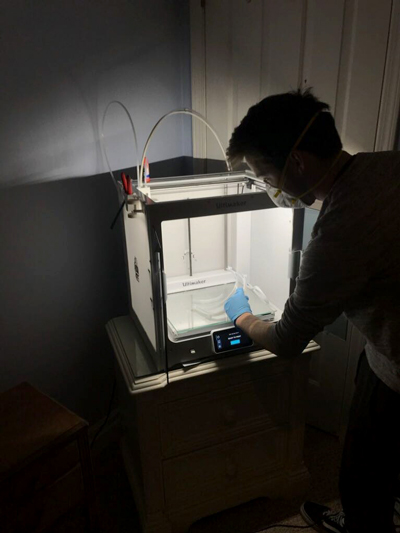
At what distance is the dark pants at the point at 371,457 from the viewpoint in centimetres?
116

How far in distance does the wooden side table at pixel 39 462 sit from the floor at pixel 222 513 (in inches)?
8.0

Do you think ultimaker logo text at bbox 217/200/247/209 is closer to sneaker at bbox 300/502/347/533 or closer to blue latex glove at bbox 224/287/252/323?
blue latex glove at bbox 224/287/252/323

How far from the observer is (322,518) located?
1.51 m

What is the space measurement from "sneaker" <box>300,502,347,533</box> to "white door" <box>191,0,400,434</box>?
396 mm

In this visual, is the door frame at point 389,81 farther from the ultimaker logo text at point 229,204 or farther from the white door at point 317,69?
the ultimaker logo text at point 229,204

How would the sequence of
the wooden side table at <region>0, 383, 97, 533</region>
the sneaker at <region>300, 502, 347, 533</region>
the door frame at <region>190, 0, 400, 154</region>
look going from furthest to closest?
the sneaker at <region>300, 502, 347, 533</region> → the door frame at <region>190, 0, 400, 154</region> → the wooden side table at <region>0, 383, 97, 533</region>

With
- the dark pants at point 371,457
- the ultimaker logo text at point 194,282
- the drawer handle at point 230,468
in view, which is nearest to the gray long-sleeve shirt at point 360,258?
the dark pants at point 371,457

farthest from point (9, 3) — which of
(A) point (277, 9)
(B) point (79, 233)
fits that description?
(A) point (277, 9)

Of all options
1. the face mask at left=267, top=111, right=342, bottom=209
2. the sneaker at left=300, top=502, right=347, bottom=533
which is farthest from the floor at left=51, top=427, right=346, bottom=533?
the face mask at left=267, top=111, right=342, bottom=209

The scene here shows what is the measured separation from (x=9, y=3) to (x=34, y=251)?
0.72 meters

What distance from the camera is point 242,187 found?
147cm

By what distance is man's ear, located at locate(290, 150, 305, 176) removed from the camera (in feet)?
3.22

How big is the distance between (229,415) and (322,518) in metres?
0.52

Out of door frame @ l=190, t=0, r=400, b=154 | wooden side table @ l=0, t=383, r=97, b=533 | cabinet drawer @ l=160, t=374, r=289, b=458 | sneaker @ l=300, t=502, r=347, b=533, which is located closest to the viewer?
wooden side table @ l=0, t=383, r=97, b=533
